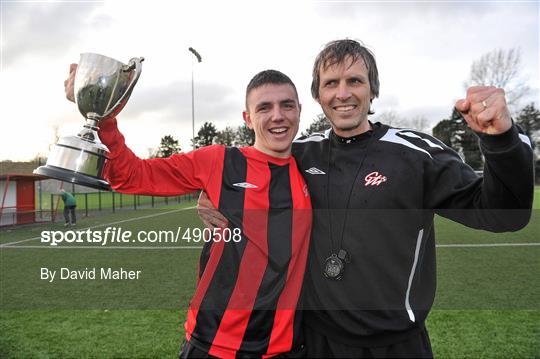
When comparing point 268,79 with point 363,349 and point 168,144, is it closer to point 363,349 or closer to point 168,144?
point 363,349

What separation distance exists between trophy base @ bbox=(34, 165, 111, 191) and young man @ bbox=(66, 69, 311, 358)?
1.06ft

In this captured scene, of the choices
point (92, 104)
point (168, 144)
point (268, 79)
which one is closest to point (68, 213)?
point (268, 79)

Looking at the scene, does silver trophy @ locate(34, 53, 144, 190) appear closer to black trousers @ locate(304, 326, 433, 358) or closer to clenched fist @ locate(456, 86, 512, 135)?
clenched fist @ locate(456, 86, 512, 135)

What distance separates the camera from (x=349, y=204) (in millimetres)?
2152

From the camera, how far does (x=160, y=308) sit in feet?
19.4

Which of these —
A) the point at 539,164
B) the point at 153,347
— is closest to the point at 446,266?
the point at 153,347

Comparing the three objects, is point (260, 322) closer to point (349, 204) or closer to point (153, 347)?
point (349, 204)

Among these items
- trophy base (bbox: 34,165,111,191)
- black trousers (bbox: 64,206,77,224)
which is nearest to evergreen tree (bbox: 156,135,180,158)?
black trousers (bbox: 64,206,77,224)

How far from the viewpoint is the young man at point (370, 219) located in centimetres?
210

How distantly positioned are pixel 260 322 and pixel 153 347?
117 inches

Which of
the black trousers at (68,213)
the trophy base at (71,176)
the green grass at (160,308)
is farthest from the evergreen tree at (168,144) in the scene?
the trophy base at (71,176)

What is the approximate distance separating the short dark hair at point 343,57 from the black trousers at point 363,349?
1284 mm

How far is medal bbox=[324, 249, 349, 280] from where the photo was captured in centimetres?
212

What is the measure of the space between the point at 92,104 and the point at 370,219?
4.46ft
